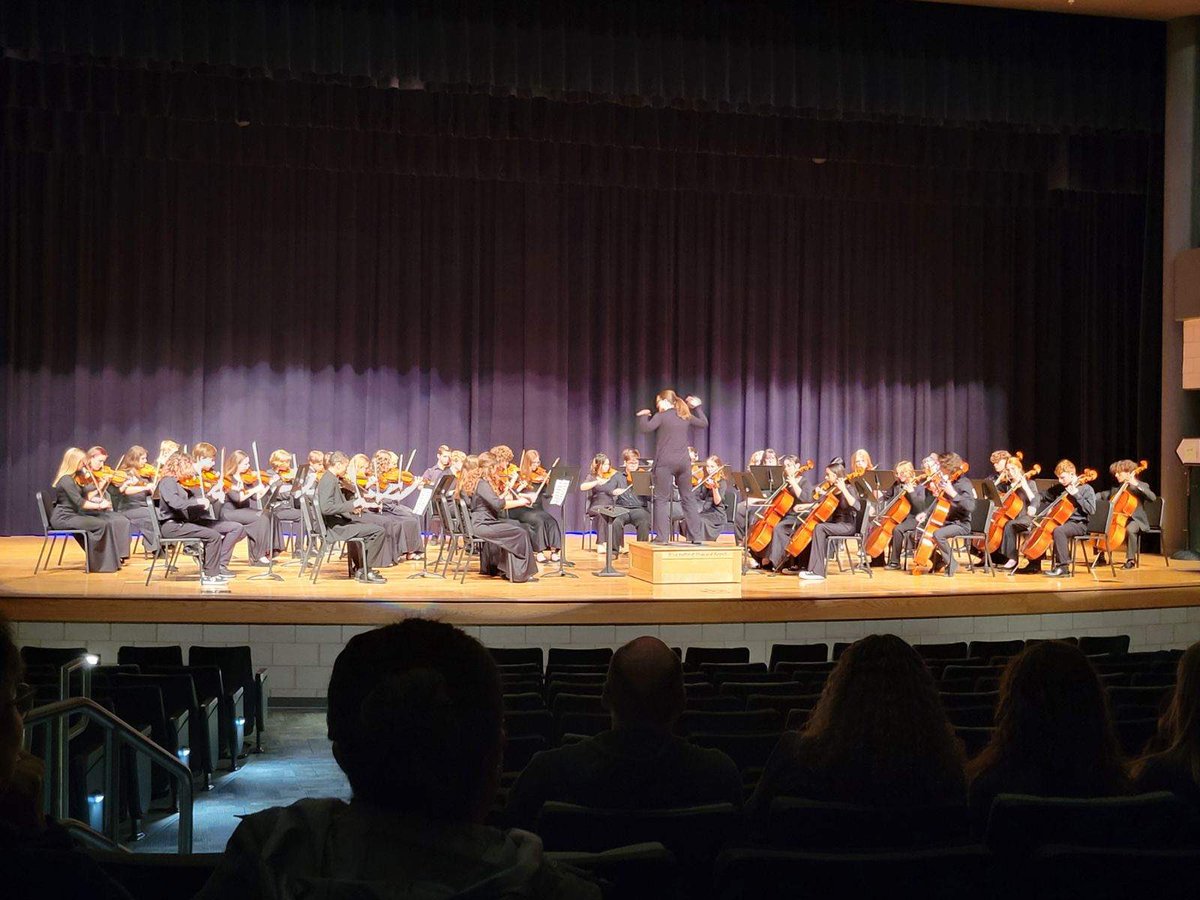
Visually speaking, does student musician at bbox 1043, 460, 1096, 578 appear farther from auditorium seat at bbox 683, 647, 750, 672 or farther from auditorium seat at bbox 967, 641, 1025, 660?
auditorium seat at bbox 683, 647, 750, 672

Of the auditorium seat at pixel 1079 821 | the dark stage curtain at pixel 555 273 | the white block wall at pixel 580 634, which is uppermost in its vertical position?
the dark stage curtain at pixel 555 273

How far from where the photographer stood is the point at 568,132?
14273mm

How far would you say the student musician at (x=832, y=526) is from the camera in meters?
11.0

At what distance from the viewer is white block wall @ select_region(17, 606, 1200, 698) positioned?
27.7 ft

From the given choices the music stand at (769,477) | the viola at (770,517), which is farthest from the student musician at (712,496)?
the viola at (770,517)

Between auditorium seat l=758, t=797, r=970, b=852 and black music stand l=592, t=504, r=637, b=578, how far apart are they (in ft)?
26.3

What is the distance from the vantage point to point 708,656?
23.1 feet

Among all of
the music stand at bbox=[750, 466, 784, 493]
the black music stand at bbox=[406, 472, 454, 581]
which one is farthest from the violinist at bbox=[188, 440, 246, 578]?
the music stand at bbox=[750, 466, 784, 493]

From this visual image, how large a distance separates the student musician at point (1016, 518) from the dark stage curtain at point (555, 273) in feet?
13.4

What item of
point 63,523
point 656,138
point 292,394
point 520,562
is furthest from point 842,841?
point 292,394

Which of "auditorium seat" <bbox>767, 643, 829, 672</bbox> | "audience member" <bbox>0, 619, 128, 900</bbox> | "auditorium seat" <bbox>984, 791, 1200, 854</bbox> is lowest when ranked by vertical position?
"auditorium seat" <bbox>767, 643, 829, 672</bbox>

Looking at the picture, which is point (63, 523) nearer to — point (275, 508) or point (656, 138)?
point (275, 508)

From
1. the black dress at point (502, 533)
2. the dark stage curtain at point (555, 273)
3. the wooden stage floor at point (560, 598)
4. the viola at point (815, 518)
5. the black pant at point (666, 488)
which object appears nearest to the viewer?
the wooden stage floor at point (560, 598)

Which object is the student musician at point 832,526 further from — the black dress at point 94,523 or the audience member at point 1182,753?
the audience member at point 1182,753
